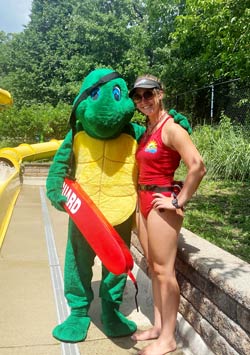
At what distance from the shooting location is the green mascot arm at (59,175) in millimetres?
3010

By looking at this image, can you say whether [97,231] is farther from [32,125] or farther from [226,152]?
[32,125]

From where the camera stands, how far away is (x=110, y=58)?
936 inches

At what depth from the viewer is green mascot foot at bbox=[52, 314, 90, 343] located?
113 inches

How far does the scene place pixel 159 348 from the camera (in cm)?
266

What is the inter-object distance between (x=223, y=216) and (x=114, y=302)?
3.14 meters

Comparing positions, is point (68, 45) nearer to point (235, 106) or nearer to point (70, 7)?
point (70, 7)

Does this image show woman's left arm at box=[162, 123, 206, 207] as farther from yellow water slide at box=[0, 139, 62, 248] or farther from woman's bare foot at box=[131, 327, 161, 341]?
yellow water slide at box=[0, 139, 62, 248]

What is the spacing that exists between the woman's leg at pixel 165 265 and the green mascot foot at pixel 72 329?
0.48 metres

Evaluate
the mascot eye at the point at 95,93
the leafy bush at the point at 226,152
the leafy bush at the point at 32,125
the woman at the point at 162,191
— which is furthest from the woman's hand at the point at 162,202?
the leafy bush at the point at 32,125

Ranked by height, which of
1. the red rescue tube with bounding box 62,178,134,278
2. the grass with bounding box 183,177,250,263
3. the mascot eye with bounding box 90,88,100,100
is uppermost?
the mascot eye with bounding box 90,88,100,100

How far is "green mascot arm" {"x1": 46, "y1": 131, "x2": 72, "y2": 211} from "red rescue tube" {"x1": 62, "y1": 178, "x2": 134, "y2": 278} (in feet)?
0.16

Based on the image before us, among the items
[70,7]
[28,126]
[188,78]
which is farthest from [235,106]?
[70,7]

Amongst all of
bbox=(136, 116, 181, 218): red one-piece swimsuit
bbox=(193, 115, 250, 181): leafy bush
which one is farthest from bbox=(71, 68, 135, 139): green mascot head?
bbox=(193, 115, 250, 181): leafy bush

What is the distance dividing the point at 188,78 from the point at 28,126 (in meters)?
6.92
